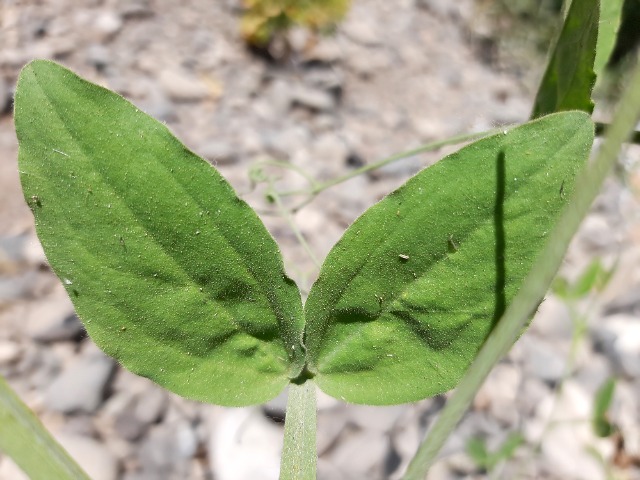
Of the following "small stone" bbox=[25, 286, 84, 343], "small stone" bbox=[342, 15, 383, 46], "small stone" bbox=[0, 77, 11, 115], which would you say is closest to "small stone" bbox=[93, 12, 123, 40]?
"small stone" bbox=[0, 77, 11, 115]

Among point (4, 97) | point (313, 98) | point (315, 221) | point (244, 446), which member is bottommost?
point (244, 446)

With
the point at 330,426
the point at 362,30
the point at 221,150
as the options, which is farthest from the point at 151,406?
the point at 362,30

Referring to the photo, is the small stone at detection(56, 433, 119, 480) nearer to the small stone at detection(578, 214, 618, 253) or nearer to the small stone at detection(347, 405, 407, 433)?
the small stone at detection(347, 405, 407, 433)

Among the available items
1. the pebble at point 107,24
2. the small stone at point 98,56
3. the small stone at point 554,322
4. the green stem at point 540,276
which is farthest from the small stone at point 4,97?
the green stem at point 540,276

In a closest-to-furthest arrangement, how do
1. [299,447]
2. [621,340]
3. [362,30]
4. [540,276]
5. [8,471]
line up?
[540,276], [299,447], [8,471], [621,340], [362,30]

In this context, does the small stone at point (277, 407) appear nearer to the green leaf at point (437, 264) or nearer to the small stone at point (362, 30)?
the green leaf at point (437, 264)

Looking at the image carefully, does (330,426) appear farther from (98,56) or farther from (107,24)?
(107,24)
